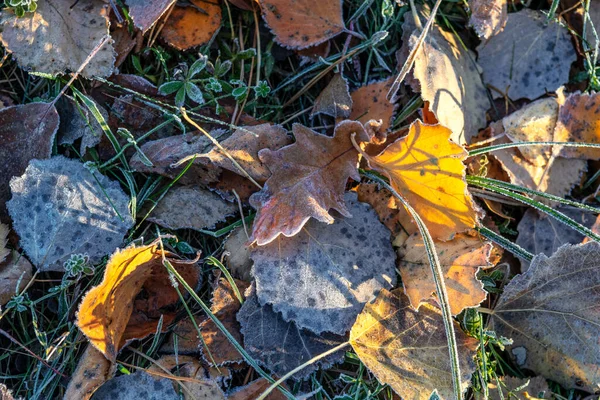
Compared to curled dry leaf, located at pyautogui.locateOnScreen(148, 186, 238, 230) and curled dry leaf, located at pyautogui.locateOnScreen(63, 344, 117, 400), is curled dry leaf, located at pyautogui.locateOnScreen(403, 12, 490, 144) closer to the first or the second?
curled dry leaf, located at pyautogui.locateOnScreen(148, 186, 238, 230)

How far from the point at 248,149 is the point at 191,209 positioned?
0.89 ft

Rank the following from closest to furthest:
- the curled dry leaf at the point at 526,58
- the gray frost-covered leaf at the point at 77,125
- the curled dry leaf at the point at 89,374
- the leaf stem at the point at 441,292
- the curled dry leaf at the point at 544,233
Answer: the leaf stem at the point at 441,292 < the curled dry leaf at the point at 89,374 < the gray frost-covered leaf at the point at 77,125 < the curled dry leaf at the point at 544,233 < the curled dry leaf at the point at 526,58

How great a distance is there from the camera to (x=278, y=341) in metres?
1.71

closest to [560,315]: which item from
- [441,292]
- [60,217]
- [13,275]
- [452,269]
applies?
[452,269]

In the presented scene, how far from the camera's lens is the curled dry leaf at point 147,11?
1736mm

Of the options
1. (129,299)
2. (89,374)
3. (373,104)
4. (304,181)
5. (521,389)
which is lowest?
(521,389)

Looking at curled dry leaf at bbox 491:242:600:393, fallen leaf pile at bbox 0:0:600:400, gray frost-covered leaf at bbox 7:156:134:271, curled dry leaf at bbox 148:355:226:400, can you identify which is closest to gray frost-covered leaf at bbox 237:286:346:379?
fallen leaf pile at bbox 0:0:600:400

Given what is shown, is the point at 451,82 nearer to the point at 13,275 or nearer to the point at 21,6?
the point at 21,6

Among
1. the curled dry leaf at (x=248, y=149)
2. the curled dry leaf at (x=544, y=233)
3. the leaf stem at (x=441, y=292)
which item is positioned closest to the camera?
the leaf stem at (x=441, y=292)

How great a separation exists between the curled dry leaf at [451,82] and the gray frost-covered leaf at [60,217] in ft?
3.52

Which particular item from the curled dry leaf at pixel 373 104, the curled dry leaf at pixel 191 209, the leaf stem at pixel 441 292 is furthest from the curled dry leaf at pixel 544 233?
the curled dry leaf at pixel 191 209

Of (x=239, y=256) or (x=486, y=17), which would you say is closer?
(x=239, y=256)

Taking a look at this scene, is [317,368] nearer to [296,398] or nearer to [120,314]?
[296,398]

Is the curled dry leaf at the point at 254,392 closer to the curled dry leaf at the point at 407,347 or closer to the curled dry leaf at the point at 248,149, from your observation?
the curled dry leaf at the point at 407,347
